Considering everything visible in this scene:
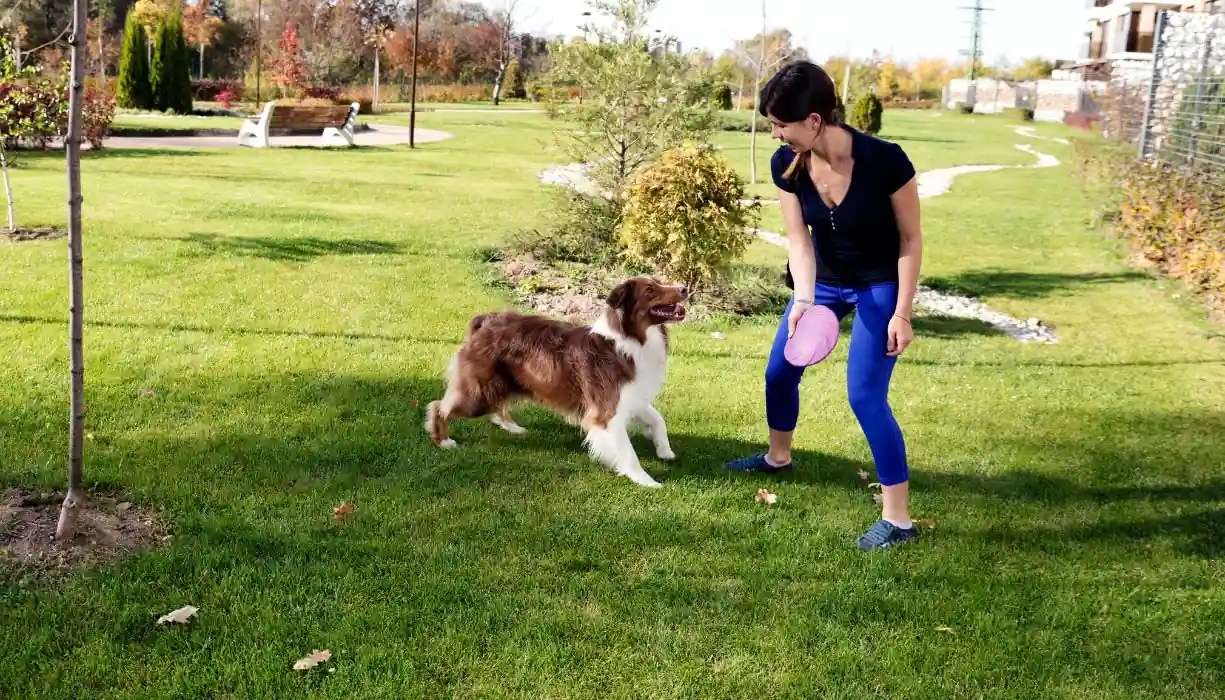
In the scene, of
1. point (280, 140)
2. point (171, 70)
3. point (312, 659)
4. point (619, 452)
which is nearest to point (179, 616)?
point (312, 659)

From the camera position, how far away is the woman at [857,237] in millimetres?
3838

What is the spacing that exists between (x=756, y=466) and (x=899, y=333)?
1470 millimetres

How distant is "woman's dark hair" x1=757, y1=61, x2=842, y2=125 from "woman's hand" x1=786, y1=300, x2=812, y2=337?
3.02 ft

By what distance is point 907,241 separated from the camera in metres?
3.93

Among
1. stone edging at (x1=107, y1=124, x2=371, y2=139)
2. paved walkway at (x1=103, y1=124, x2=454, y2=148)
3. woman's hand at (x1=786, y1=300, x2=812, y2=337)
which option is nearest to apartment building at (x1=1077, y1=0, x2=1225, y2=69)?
paved walkway at (x1=103, y1=124, x2=454, y2=148)

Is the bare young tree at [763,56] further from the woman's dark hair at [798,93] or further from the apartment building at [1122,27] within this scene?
the apartment building at [1122,27]

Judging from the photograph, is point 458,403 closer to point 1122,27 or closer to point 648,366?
point 648,366

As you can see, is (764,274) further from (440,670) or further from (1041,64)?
(1041,64)

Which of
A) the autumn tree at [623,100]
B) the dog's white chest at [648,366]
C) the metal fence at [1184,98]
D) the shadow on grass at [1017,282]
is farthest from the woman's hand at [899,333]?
the metal fence at [1184,98]

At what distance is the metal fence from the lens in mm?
13336

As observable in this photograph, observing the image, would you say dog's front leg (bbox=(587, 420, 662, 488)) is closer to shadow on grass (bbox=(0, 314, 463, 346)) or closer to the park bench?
shadow on grass (bbox=(0, 314, 463, 346))

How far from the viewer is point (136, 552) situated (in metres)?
3.80

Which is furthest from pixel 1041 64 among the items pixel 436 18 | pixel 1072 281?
pixel 1072 281

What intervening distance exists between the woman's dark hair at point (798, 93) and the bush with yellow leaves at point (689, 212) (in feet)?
15.4
